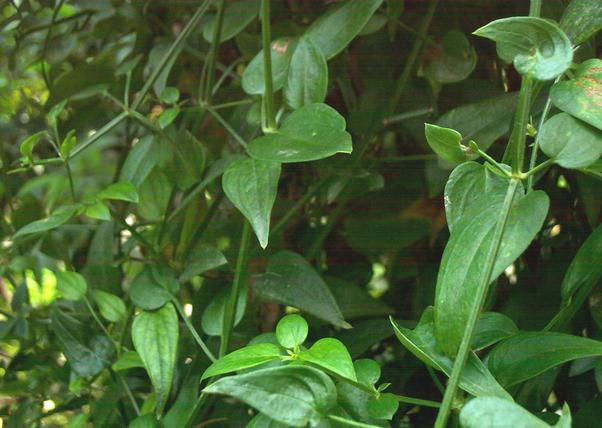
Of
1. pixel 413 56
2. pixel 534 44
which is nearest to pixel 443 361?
pixel 534 44

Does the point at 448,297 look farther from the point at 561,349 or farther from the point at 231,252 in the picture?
the point at 231,252

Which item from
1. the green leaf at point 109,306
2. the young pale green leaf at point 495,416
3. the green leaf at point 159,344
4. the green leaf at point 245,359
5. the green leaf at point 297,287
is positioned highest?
the young pale green leaf at point 495,416

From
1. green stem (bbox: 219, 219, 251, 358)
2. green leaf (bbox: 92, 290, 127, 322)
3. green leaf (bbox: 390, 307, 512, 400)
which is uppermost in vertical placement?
green leaf (bbox: 390, 307, 512, 400)

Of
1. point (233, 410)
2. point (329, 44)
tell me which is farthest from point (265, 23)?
point (233, 410)

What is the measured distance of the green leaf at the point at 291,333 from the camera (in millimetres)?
424

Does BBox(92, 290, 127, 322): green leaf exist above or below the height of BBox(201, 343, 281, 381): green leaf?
below

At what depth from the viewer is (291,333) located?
43cm

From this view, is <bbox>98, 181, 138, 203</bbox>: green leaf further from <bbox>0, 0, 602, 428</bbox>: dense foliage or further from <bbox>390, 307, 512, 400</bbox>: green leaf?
<bbox>390, 307, 512, 400</bbox>: green leaf

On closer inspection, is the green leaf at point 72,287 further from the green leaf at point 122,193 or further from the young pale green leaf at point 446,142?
the young pale green leaf at point 446,142

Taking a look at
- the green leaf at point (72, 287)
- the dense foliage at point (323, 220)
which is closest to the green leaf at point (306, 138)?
the dense foliage at point (323, 220)

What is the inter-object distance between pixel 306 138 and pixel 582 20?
159 millimetres

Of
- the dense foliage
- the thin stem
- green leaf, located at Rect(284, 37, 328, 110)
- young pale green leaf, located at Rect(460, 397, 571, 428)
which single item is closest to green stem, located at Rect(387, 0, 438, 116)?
the dense foliage

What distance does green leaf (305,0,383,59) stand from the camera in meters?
0.53

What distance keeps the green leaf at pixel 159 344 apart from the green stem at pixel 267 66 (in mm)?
144
